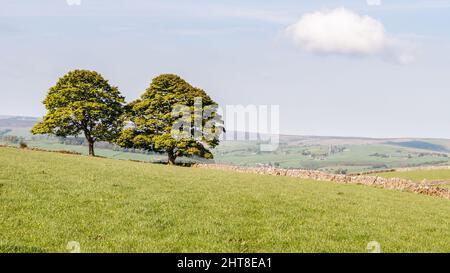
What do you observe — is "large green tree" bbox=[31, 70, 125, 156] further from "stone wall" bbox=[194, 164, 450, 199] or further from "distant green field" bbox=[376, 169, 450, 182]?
"distant green field" bbox=[376, 169, 450, 182]

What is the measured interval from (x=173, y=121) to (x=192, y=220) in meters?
54.0

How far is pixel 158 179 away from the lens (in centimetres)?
3794

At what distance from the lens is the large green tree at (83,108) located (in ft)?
241

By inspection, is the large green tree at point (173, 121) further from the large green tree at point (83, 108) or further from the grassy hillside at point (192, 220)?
the grassy hillside at point (192, 220)

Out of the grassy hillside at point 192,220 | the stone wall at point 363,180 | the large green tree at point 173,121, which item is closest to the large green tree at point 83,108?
the large green tree at point 173,121

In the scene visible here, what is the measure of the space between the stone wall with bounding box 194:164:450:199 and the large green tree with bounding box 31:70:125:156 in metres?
21.5

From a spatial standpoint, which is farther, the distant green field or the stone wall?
the distant green field

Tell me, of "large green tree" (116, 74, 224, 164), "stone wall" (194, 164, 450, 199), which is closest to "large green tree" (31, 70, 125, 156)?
"large green tree" (116, 74, 224, 164)

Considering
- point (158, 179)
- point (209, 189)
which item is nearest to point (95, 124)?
point (158, 179)

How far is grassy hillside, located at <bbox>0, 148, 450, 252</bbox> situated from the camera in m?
16.1

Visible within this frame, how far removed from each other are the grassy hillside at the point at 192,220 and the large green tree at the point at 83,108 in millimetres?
42759

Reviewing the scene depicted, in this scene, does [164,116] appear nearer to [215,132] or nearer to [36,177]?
[215,132]
